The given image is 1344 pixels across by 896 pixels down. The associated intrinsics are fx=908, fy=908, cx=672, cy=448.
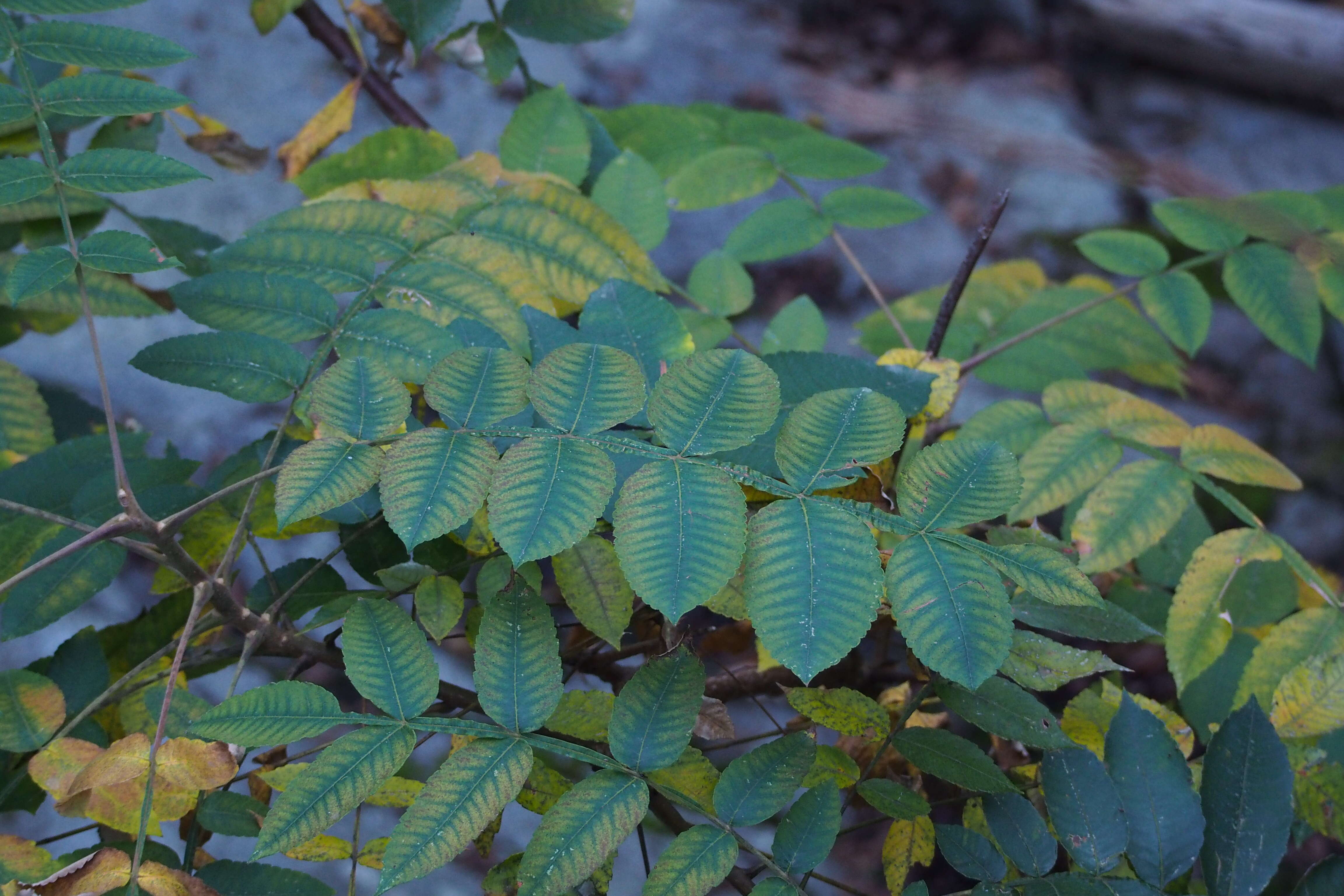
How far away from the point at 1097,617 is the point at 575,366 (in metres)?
0.53

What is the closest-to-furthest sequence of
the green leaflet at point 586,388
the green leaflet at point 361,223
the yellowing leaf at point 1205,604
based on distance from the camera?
the green leaflet at point 586,388 → the yellowing leaf at point 1205,604 → the green leaflet at point 361,223

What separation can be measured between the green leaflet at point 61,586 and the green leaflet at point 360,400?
33 cm

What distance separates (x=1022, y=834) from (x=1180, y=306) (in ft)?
2.82

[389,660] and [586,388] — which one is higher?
[586,388]

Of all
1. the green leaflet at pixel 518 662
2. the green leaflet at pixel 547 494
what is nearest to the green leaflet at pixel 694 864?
the green leaflet at pixel 518 662

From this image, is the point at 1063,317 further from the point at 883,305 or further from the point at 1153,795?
the point at 1153,795

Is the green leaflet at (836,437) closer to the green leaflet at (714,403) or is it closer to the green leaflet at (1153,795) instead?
the green leaflet at (714,403)

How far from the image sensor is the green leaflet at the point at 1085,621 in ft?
2.72

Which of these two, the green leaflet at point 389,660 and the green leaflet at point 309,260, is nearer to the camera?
the green leaflet at point 389,660

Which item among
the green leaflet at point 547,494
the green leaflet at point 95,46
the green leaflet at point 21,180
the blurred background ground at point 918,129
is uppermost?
the green leaflet at point 95,46

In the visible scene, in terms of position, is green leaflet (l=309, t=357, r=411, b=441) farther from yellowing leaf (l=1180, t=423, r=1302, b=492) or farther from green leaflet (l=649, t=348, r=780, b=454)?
yellowing leaf (l=1180, t=423, r=1302, b=492)

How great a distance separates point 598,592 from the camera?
0.82 metres

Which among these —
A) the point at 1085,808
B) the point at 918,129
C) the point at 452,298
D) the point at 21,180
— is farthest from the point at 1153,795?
the point at 918,129

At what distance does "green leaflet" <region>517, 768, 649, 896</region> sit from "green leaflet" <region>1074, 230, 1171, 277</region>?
1.05 metres
